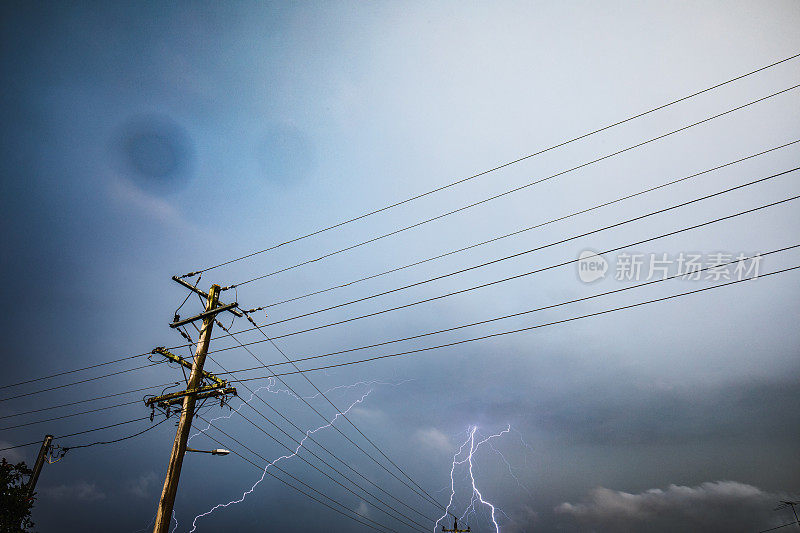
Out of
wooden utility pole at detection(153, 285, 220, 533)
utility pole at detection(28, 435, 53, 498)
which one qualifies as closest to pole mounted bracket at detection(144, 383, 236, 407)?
wooden utility pole at detection(153, 285, 220, 533)

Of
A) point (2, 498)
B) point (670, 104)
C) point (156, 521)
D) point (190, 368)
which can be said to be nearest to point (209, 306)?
point (190, 368)

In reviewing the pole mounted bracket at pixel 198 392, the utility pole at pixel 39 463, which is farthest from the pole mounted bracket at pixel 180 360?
the utility pole at pixel 39 463

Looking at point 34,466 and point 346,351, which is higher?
point 346,351

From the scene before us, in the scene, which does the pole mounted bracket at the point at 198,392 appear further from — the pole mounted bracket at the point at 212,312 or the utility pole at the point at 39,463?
the utility pole at the point at 39,463

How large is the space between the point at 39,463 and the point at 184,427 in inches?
547

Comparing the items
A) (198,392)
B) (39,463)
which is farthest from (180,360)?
(39,463)

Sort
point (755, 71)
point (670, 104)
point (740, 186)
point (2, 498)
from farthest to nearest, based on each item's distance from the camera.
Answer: point (2, 498) < point (670, 104) < point (755, 71) < point (740, 186)

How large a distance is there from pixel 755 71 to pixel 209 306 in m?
14.7

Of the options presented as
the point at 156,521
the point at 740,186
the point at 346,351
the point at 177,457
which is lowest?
the point at 156,521

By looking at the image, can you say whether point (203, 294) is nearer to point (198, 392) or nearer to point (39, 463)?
point (198, 392)

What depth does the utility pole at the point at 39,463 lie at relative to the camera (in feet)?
51.4

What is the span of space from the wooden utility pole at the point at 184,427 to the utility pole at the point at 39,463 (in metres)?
11.0

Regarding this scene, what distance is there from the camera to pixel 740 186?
21.9ft

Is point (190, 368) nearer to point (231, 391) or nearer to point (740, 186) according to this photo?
point (231, 391)
